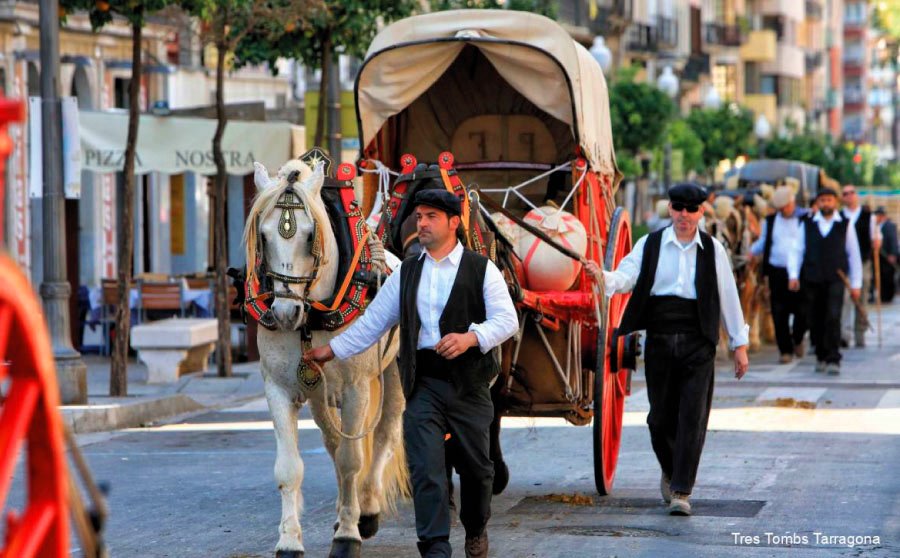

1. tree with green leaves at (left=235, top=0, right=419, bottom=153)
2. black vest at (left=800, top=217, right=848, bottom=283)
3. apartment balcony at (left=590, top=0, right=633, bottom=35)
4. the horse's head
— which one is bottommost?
black vest at (left=800, top=217, right=848, bottom=283)

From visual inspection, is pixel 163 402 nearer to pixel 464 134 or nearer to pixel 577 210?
pixel 464 134

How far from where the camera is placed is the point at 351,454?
8.55 meters

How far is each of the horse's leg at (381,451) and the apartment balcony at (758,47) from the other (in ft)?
→ 250

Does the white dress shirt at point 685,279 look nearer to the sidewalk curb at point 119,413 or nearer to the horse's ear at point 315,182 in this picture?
the horse's ear at point 315,182

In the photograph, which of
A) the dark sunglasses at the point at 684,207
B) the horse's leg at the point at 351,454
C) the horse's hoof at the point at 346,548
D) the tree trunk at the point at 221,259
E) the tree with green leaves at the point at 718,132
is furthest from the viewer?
the tree with green leaves at the point at 718,132

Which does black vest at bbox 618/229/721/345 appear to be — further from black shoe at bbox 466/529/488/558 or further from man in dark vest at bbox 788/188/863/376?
man in dark vest at bbox 788/188/863/376

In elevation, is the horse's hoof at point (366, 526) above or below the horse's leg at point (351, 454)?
below

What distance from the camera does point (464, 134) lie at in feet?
40.0

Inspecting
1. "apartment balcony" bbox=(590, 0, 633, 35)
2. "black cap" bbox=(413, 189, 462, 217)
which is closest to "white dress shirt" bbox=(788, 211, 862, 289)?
"black cap" bbox=(413, 189, 462, 217)

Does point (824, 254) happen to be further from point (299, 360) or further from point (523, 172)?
point (299, 360)

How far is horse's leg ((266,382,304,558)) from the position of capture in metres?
8.03

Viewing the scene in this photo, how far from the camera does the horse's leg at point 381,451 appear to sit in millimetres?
8961

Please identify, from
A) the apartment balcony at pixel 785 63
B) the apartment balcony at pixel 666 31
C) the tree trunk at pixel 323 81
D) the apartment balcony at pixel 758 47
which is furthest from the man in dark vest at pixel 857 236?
the apartment balcony at pixel 785 63

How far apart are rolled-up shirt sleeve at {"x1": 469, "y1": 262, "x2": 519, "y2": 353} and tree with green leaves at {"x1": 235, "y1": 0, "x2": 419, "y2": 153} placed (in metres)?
12.2
